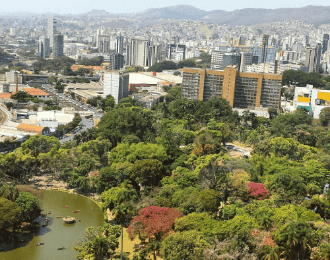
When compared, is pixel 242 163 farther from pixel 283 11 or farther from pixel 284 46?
pixel 283 11

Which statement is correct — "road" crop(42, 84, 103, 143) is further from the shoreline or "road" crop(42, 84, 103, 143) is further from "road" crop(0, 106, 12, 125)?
the shoreline

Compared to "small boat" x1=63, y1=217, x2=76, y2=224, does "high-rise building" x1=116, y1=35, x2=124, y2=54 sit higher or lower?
higher

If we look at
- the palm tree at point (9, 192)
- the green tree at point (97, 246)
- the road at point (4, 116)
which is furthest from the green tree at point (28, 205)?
the road at point (4, 116)

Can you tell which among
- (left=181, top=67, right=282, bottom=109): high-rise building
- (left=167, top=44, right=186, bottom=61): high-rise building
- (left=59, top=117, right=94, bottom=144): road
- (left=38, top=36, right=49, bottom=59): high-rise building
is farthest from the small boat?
(left=38, top=36, right=49, bottom=59): high-rise building

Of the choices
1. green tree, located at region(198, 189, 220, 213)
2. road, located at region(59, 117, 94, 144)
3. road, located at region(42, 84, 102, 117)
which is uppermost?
green tree, located at region(198, 189, 220, 213)

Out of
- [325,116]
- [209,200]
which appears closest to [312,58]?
[325,116]

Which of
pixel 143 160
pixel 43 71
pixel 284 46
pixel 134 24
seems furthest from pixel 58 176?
pixel 134 24

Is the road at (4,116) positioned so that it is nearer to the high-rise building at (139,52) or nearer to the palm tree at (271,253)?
Result: the palm tree at (271,253)

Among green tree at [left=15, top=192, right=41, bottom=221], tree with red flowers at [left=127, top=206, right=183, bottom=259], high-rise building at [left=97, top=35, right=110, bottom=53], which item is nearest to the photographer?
tree with red flowers at [left=127, top=206, right=183, bottom=259]
